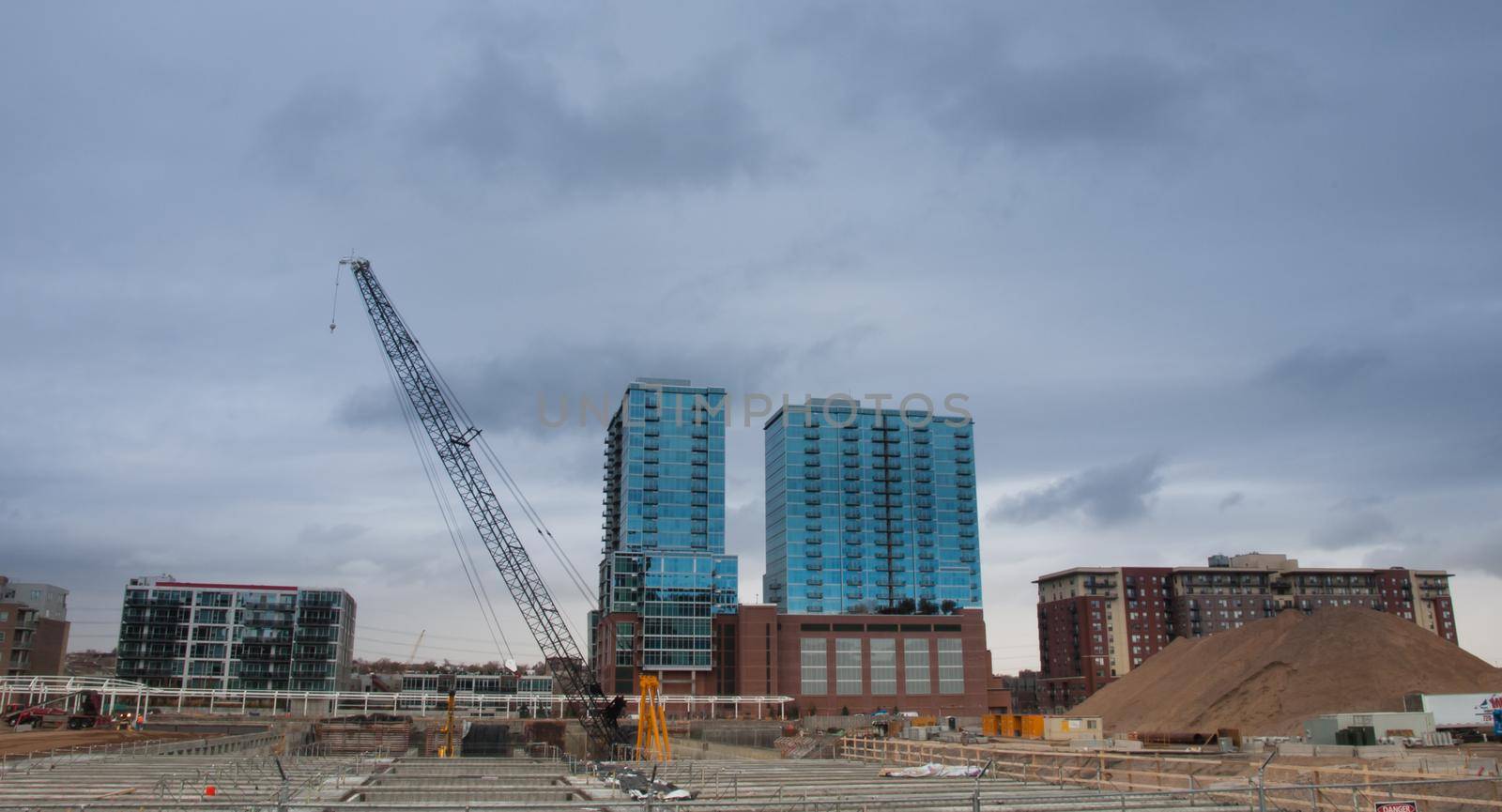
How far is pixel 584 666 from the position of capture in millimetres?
115688

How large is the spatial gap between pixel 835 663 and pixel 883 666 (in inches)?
338

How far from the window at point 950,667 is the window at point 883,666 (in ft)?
28.4

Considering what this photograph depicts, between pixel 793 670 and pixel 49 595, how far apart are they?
4911 inches

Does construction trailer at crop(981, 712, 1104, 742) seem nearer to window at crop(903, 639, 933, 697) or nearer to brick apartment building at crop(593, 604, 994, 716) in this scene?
brick apartment building at crop(593, 604, 994, 716)

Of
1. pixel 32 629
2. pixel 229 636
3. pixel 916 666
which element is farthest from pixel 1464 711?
pixel 229 636

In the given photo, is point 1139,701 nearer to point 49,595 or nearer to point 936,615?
point 936,615

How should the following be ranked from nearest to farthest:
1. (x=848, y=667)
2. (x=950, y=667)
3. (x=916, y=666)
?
(x=848, y=667) < (x=916, y=666) < (x=950, y=667)

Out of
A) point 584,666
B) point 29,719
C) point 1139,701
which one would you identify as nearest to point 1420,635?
point 1139,701

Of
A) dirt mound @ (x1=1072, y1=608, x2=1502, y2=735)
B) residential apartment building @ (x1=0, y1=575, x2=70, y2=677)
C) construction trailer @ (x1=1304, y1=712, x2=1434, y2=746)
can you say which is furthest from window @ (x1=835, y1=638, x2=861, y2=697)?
residential apartment building @ (x1=0, y1=575, x2=70, y2=677)

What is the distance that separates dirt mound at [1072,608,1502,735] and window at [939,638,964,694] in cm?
5991

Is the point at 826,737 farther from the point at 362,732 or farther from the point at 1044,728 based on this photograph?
the point at 362,732

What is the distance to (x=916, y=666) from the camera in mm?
179875

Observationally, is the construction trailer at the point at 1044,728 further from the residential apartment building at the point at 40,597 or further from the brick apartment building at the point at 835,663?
the residential apartment building at the point at 40,597

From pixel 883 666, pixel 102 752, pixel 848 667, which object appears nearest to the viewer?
pixel 102 752
